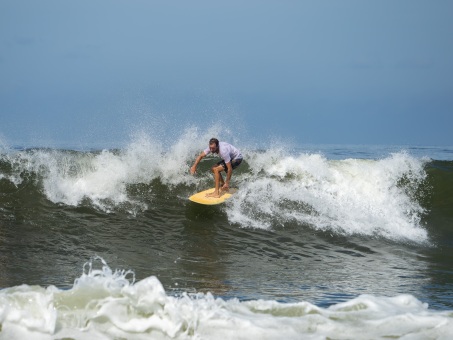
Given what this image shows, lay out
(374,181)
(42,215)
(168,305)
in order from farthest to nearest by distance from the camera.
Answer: (374,181) < (42,215) < (168,305)

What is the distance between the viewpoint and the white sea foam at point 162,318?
456 cm

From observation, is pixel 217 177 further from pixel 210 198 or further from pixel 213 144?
pixel 213 144

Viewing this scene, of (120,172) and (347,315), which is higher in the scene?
(120,172)

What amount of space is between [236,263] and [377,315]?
3.85 m

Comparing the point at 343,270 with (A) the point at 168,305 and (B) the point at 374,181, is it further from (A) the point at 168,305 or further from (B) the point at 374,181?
(B) the point at 374,181

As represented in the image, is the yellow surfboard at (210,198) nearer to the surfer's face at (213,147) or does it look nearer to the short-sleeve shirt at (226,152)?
the short-sleeve shirt at (226,152)

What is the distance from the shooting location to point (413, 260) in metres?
9.71

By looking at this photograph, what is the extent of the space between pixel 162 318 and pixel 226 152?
305 inches

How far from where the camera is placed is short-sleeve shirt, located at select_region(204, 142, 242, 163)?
12188mm

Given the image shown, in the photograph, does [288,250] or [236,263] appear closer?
[236,263]

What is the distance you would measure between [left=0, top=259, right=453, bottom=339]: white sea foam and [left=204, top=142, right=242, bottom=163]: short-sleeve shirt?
7.08 metres

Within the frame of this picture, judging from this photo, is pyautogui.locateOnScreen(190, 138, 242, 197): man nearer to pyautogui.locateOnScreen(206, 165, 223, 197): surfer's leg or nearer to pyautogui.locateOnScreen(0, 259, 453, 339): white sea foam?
pyautogui.locateOnScreen(206, 165, 223, 197): surfer's leg

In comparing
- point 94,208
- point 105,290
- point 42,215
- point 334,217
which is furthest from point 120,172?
point 105,290

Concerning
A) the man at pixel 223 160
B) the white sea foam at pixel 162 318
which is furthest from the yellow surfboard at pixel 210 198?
the white sea foam at pixel 162 318
